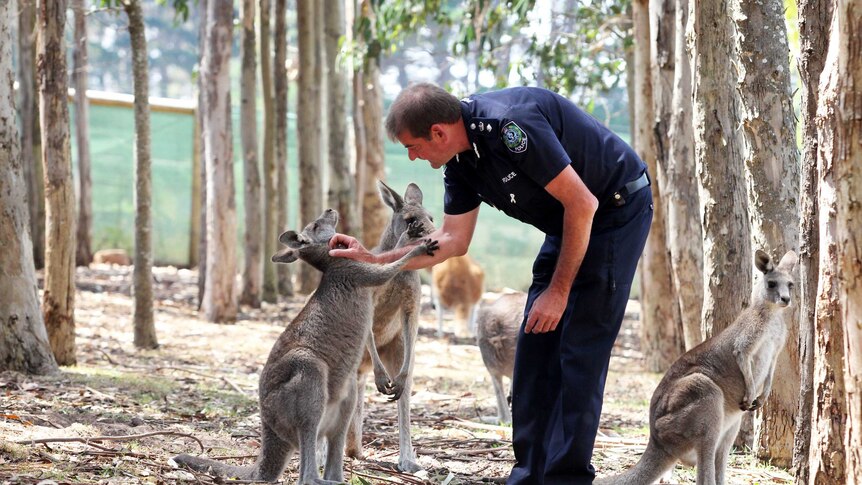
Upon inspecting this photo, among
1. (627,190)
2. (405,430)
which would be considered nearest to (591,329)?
(627,190)

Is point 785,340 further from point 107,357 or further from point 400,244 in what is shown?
point 107,357

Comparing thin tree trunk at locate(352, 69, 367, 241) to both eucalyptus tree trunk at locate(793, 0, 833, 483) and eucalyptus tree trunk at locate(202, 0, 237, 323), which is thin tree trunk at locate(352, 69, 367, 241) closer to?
eucalyptus tree trunk at locate(202, 0, 237, 323)

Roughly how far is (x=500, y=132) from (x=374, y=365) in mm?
1605

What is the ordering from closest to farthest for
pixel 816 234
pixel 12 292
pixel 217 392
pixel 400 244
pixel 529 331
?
pixel 816 234, pixel 529 331, pixel 400 244, pixel 12 292, pixel 217 392

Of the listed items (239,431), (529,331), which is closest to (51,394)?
(239,431)

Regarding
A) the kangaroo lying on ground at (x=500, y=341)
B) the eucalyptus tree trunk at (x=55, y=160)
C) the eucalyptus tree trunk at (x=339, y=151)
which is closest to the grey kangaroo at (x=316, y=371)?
the kangaroo lying on ground at (x=500, y=341)

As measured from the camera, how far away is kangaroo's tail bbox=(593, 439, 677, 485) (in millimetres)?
4648

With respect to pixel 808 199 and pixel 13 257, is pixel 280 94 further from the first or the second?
pixel 808 199

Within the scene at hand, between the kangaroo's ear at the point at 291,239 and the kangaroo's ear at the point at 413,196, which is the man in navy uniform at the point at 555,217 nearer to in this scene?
the kangaroo's ear at the point at 291,239

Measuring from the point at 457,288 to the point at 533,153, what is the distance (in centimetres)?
847

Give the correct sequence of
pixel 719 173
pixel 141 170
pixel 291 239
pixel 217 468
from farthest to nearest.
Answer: pixel 141 170
pixel 719 173
pixel 291 239
pixel 217 468

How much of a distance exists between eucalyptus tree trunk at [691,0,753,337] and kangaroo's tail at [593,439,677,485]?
1.29 meters

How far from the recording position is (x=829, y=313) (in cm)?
354

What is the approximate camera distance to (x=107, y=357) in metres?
8.66
